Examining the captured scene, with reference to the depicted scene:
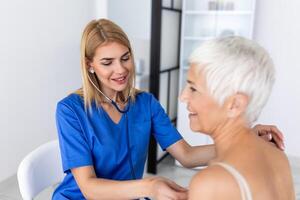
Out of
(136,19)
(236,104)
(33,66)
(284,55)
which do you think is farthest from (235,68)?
(136,19)

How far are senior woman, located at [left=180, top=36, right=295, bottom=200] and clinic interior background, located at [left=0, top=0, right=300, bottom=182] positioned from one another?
179 centimetres

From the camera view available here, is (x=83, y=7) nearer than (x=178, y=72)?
Yes

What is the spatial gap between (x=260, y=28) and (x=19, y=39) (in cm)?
206

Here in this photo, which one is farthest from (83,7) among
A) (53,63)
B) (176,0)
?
(176,0)

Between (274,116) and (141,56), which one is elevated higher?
(141,56)

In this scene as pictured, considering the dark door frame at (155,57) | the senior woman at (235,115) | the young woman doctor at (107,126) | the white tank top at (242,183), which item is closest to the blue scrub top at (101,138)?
the young woman doctor at (107,126)

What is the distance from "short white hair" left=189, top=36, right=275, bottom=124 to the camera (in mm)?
705

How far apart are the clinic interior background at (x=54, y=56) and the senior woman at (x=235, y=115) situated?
1.79m

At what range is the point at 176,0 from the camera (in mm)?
2850

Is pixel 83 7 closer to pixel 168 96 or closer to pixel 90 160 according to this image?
pixel 168 96

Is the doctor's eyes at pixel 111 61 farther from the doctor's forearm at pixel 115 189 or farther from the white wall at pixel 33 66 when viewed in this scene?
the white wall at pixel 33 66

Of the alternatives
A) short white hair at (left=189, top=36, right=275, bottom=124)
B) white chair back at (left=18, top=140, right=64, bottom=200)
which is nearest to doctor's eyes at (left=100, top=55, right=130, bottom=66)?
white chair back at (left=18, top=140, right=64, bottom=200)

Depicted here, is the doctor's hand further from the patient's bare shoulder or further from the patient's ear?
the patient's ear

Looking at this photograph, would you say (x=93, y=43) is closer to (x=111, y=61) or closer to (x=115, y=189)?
(x=111, y=61)
